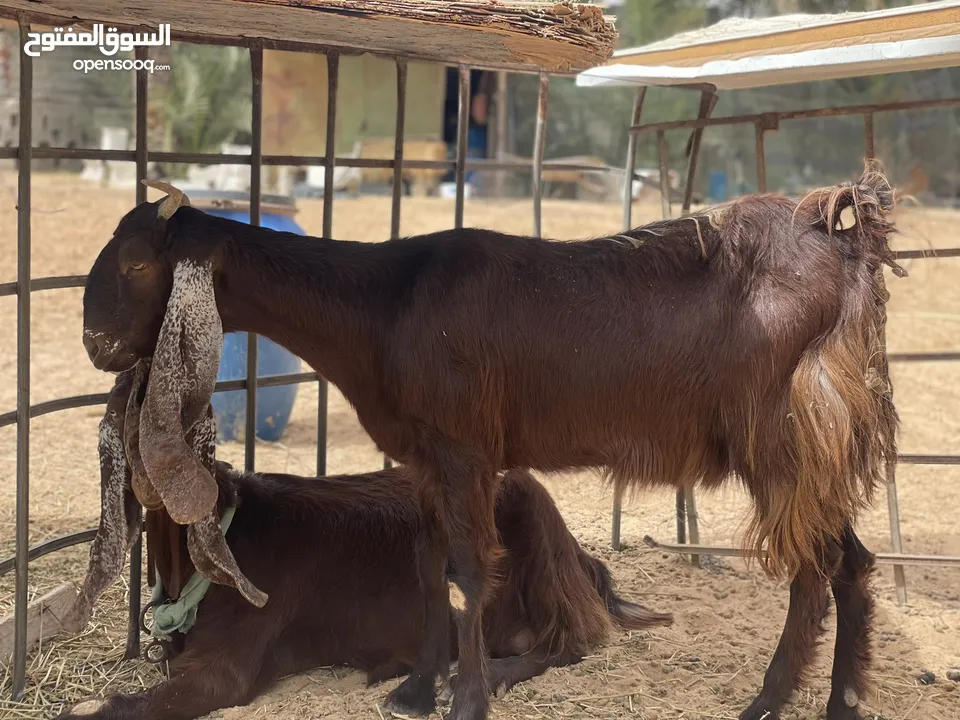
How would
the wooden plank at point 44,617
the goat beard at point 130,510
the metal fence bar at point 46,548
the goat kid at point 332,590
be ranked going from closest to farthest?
1. the goat beard at point 130,510
2. the goat kid at point 332,590
3. the metal fence bar at point 46,548
4. the wooden plank at point 44,617

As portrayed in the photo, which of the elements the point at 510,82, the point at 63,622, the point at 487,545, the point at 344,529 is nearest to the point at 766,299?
the point at 487,545

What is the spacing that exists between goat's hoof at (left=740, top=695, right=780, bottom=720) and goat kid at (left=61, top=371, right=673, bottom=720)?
2.35 ft

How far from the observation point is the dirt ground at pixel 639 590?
3676 millimetres

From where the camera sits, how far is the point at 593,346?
332cm

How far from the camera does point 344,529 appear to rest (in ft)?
12.6

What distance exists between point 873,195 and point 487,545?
1.63 m

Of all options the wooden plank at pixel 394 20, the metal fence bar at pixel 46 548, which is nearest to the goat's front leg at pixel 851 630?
the wooden plank at pixel 394 20

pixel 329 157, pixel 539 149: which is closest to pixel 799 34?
pixel 539 149

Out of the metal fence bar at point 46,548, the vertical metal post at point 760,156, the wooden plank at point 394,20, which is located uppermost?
the wooden plank at point 394,20

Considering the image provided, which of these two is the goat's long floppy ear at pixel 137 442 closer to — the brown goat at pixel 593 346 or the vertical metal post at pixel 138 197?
the brown goat at pixel 593 346

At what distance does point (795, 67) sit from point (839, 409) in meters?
1.41

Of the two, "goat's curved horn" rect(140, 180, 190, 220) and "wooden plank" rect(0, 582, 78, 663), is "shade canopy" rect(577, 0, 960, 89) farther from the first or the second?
"wooden plank" rect(0, 582, 78, 663)

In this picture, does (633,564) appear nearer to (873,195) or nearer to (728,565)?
(728,565)

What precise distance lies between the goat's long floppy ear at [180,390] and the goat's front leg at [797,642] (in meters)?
1.86
